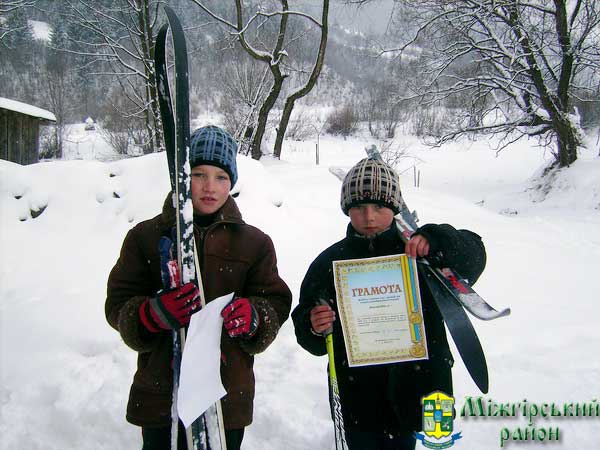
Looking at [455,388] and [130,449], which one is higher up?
[455,388]

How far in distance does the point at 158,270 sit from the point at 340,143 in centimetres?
2720

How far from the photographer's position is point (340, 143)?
27.7 m

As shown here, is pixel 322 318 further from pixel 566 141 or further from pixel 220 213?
pixel 566 141

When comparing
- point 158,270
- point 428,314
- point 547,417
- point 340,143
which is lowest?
point 547,417

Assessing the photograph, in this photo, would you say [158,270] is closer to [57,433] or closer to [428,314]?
[428,314]

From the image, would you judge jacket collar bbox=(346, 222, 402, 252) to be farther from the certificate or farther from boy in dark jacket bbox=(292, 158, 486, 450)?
the certificate

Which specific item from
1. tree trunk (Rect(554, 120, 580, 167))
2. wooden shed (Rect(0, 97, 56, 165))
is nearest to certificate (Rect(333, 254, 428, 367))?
tree trunk (Rect(554, 120, 580, 167))

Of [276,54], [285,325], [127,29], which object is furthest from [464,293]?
[127,29]

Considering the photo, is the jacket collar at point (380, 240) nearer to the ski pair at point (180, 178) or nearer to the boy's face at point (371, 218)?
the boy's face at point (371, 218)

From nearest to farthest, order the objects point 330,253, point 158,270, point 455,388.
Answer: point 158,270, point 330,253, point 455,388

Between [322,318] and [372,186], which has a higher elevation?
[372,186]

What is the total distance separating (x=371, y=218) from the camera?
1364 millimetres

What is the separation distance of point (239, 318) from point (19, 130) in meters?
15.0

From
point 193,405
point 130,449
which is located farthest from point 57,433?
point 193,405
